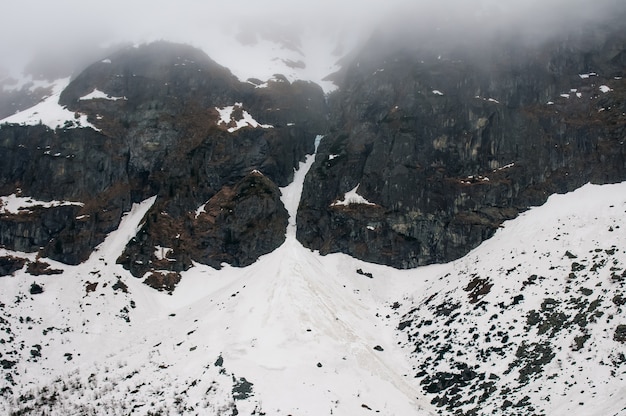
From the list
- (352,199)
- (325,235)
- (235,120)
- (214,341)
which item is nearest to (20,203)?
(235,120)

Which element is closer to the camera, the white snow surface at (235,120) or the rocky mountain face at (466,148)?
the rocky mountain face at (466,148)

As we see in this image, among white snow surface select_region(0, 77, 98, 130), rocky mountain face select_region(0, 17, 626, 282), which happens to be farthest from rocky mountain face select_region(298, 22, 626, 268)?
white snow surface select_region(0, 77, 98, 130)

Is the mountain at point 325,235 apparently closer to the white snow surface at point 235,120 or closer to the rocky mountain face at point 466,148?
the rocky mountain face at point 466,148

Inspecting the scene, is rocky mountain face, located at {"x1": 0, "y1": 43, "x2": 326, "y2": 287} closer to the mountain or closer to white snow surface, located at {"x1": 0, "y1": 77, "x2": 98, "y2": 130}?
the mountain

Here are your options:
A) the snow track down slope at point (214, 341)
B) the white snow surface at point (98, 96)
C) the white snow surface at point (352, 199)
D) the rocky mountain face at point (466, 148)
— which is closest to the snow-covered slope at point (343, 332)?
the snow track down slope at point (214, 341)

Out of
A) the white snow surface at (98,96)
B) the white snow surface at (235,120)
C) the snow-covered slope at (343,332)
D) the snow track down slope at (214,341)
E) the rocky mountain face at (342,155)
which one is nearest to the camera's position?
the snow-covered slope at (343,332)

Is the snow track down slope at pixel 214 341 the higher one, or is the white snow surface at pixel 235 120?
the white snow surface at pixel 235 120

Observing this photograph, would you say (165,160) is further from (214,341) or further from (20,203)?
(214,341)
